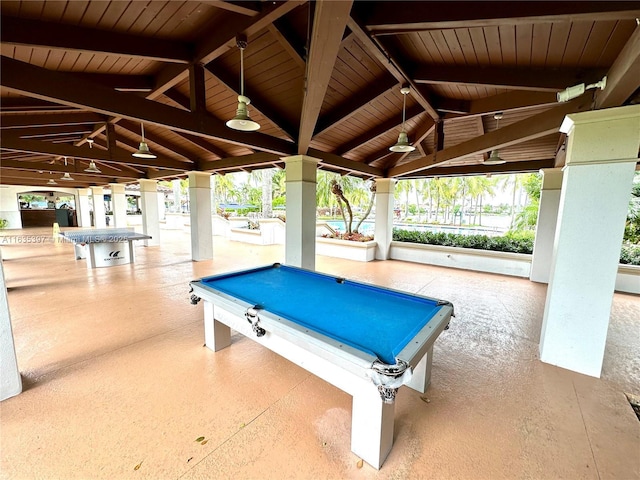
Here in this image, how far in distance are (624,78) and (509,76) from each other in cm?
120

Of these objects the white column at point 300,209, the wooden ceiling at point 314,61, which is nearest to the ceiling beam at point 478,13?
the wooden ceiling at point 314,61

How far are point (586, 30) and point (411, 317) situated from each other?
9.57 ft

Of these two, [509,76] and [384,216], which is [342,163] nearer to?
[384,216]

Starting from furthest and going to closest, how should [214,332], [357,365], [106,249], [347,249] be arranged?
[347,249] → [106,249] → [214,332] → [357,365]

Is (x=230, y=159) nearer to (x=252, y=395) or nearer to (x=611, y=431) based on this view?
(x=252, y=395)

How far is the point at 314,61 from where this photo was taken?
7.72 ft

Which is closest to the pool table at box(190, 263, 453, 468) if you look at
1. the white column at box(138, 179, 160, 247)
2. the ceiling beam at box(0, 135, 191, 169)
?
the ceiling beam at box(0, 135, 191, 169)

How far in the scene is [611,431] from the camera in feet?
6.86

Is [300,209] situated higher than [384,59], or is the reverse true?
[384,59]

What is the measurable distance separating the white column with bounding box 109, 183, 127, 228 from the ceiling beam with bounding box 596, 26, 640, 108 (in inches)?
590

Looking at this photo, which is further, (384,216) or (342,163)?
(384,216)

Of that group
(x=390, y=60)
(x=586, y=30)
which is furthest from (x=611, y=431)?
(x=390, y=60)

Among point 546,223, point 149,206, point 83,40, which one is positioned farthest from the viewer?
point 149,206

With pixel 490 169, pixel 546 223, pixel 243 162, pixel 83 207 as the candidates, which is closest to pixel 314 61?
pixel 243 162
